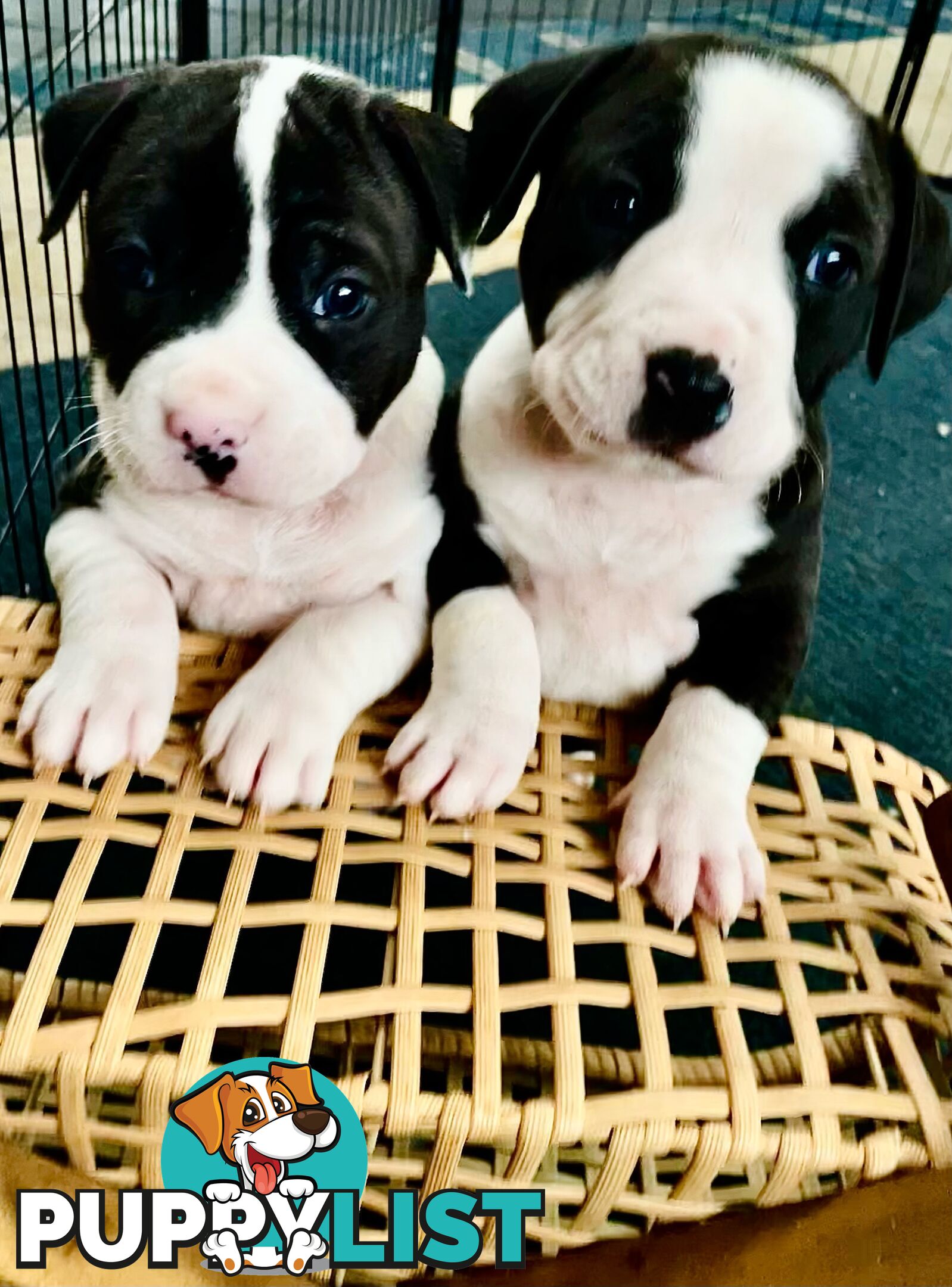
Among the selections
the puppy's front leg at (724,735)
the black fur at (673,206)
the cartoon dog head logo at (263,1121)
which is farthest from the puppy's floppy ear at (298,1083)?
the black fur at (673,206)

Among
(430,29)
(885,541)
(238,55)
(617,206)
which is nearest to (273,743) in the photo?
(617,206)

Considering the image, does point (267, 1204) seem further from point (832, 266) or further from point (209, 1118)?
point (832, 266)

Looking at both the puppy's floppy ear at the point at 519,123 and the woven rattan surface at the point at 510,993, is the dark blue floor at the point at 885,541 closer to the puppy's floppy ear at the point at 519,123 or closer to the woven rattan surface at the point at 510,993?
the woven rattan surface at the point at 510,993

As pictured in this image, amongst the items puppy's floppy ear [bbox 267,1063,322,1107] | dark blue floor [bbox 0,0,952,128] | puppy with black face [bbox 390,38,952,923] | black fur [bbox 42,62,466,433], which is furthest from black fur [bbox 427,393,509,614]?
dark blue floor [bbox 0,0,952,128]

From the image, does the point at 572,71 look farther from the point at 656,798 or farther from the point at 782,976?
the point at 782,976

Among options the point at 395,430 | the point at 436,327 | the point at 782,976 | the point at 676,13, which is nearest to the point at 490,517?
the point at 395,430

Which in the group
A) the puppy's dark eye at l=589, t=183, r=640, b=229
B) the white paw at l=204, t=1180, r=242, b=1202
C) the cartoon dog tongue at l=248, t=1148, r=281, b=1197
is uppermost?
the puppy's dark eye at l=589, t=183, r=640, b=229

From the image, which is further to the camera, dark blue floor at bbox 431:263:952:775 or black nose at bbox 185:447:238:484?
dark blue floor at bbox 431:263:952:775

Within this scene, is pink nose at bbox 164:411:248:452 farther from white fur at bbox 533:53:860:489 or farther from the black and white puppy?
white fur at bbox 533:53:860:489
